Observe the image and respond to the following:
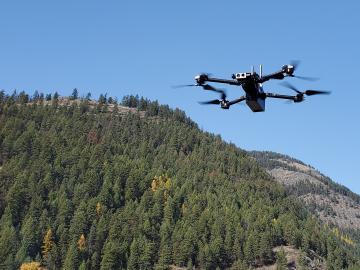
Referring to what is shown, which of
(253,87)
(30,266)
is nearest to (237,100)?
(253,87)

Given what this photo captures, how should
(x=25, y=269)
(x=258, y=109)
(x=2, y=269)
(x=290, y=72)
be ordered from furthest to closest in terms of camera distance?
1. (x=25, y=269)
2. (x=2, y=269)
3. (x=258, y=109)
4. (x=290, y=72)

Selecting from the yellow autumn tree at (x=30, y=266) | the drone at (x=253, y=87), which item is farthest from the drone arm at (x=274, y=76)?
the yellow autumn tree at (x=30, y=266)

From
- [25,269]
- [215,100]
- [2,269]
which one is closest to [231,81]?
[215,100]

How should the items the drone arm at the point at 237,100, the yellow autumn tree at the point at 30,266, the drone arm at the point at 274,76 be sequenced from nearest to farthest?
1. the drone arm at the point at 274,76
2. the drone arm at the point at 237,100
3. the yellow autumn tree at the point at 30,266

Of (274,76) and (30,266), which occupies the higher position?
(274,76)

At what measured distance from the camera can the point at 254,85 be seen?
3803 centimetres

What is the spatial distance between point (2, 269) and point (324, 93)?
161m

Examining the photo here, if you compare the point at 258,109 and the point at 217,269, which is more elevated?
the point at 258,109

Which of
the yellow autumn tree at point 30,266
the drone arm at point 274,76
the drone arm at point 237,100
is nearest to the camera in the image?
the drone arm at point 274,76

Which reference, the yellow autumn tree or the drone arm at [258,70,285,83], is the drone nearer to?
the drone arm at [258,70,285,83]

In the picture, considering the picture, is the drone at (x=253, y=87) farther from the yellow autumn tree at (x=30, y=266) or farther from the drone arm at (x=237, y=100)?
the yellow autumn tree at (x=30, y=266)

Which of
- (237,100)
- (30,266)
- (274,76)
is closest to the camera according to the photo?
(274,76)

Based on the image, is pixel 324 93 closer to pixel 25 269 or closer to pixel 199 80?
pixel 199 80

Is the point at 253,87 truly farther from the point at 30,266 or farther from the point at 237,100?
the point at 30,266
